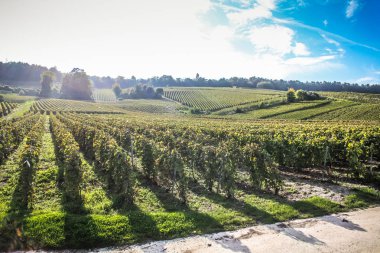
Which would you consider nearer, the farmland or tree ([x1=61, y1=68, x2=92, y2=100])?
the farmland

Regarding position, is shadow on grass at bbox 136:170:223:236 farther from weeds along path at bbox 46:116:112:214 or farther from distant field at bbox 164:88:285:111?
distant field at bbox 164:88:285:111

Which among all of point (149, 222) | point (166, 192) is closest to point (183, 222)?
point (149, 222)

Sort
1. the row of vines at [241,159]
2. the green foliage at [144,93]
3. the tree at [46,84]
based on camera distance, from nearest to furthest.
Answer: the row of vines at [241,159] < the tree at [46,84] < the green foliage at [144,93]

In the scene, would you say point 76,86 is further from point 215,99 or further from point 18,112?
point 215,99

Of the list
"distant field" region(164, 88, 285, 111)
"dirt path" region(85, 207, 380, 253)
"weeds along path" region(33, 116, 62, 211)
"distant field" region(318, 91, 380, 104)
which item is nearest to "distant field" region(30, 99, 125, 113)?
"distant field" region(164, 88, 285, 111)

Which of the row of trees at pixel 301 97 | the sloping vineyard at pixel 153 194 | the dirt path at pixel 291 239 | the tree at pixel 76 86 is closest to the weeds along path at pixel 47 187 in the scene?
the sloping vineyard at pixel 153 194

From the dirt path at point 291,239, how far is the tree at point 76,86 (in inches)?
5642

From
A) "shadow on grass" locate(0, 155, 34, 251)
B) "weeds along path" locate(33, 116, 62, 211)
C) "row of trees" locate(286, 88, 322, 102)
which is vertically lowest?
"weeds along path" locate(33, 116, 62, 211)

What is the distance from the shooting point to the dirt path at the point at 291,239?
32.2 feet

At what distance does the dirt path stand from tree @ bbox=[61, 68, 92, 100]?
143 metres

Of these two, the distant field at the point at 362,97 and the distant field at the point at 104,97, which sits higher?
the distant field at the point at 362,97

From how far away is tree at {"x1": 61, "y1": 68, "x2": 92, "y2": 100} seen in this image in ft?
461

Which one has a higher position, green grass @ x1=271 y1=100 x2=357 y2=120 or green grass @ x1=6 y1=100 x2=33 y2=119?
green grass @ x1=271 y1=100 x2=357 y2=120

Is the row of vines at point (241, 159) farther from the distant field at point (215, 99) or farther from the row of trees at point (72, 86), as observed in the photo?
the row of trees at point (72, 86)
